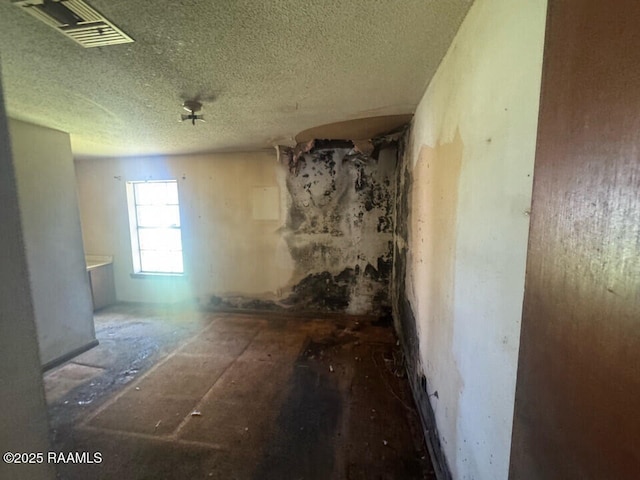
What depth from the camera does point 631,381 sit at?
0.36 m

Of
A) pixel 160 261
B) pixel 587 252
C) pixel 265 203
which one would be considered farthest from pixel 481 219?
pixel 160 261

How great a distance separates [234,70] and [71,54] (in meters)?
0.73

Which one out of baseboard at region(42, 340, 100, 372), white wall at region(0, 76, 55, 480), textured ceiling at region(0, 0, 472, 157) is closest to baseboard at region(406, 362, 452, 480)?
white wall at region(0, 76, 55, 480)

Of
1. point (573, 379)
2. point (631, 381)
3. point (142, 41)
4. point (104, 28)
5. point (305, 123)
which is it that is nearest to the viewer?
point (631, 381)

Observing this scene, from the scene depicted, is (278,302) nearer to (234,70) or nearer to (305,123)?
(305,123)

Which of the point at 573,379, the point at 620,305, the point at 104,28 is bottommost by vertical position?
the point at 573,379

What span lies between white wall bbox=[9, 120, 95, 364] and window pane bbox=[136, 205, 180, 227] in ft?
4.38

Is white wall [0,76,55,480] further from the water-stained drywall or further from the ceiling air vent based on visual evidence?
the water-stained drywall

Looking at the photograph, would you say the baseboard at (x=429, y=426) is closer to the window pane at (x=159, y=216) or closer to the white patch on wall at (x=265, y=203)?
the white patch on wall at (x=265, y=203)

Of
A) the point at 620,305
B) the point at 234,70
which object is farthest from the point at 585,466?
the point at 234,70

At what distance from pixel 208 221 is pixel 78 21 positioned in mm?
3125

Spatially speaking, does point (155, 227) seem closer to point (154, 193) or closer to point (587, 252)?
point (154, 193)

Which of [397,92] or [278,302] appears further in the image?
[278,302]

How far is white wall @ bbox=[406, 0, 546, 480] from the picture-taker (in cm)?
75
